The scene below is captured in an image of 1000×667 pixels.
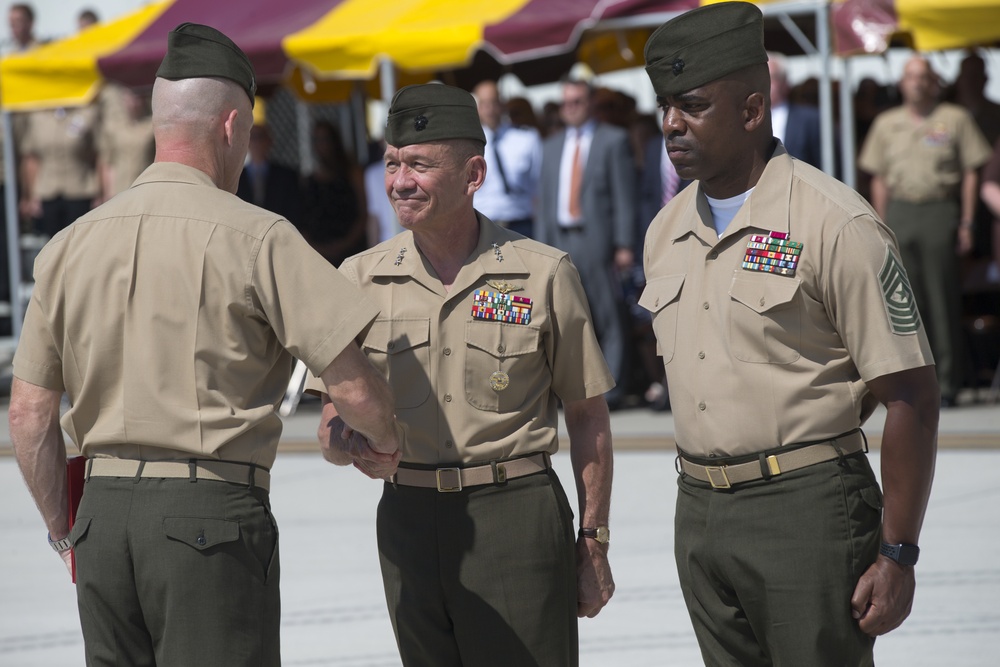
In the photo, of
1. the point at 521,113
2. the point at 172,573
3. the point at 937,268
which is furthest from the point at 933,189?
the point at 172,573

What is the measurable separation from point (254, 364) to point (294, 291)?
0.20 metres

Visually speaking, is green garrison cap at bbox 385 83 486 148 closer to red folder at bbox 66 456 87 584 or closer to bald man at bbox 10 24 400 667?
bald man at bbox 10 24 400 667

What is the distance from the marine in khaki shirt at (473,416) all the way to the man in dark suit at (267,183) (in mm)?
8392

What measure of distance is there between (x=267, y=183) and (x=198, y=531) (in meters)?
9.24

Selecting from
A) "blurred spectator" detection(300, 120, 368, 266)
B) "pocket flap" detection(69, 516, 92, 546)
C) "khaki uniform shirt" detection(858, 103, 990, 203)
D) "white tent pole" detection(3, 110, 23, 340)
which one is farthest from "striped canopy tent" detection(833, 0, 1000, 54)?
"white tent pole" detection(3, 110, 23, 340)

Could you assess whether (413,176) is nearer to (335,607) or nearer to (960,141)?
(335,607)

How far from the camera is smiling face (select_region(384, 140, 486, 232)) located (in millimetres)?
3727

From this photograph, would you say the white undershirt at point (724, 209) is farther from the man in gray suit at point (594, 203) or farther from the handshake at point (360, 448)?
the man in gray suit at point (594, 203)

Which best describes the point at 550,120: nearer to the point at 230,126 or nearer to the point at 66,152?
the point at 66,152

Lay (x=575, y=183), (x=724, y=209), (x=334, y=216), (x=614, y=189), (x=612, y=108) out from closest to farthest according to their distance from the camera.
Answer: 1. (x=724, y=209)
2. (x=614, y=189)
3. (x=575, y=183)
4. (x=612, y=108)
5. (x=334, y=216)

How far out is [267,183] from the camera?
12.1 metres

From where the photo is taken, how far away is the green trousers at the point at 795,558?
311cm

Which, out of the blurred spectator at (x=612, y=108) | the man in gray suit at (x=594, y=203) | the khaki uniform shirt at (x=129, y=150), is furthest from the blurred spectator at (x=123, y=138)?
the man in gray suit at (x=594, y=203)

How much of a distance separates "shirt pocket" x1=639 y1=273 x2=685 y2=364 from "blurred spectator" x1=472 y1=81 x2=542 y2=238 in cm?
705
